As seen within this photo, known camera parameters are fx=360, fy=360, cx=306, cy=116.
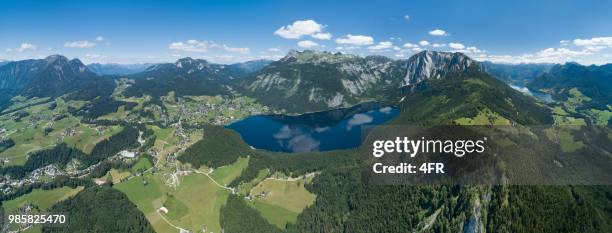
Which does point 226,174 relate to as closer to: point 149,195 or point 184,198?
point 184,198

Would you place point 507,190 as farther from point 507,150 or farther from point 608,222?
point 608,222

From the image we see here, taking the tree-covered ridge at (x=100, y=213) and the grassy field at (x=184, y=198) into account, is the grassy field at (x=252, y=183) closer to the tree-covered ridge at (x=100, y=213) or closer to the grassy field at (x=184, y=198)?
the grassy field at (x=184, y=198)

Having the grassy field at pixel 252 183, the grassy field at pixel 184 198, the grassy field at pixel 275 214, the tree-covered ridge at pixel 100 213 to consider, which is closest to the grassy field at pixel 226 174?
the grassy field at pixel 184 198

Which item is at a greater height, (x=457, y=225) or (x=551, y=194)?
(x=551, y=194)

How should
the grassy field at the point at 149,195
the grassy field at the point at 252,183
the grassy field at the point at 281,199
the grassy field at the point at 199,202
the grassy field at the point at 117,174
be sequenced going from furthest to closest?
the grassy field at the point at 117,174 < the grassy field at the point at 252,183 < the grassy field at the point at 281,199 < the grassy field at the point at 149,195 < the grassy field at the point at 199,202

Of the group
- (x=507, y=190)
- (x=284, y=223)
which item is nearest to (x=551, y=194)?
(x=507, y=190)

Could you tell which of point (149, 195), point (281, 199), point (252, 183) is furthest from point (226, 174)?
point (281, 199)
